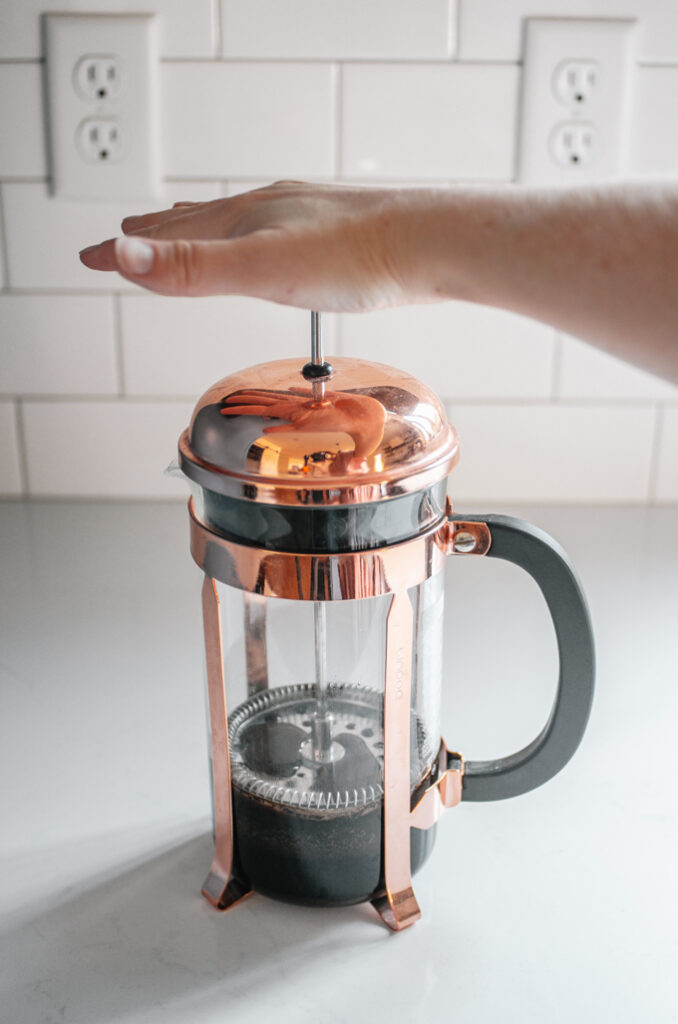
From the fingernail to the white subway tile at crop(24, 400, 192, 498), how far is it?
0.55 m

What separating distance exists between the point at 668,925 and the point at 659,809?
93 mm

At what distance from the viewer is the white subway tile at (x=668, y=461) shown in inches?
37.8

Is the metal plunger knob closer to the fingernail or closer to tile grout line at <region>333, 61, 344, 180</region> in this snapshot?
the fingernail

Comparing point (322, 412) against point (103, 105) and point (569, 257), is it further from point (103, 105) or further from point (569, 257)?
point (103, 105)

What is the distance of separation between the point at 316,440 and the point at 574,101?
58cm

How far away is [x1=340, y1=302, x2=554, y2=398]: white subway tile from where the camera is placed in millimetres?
924

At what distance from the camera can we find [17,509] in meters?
0.96

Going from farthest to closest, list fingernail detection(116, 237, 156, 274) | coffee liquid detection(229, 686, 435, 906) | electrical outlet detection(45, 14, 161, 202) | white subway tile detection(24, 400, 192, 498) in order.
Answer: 1. white subway tile detection(24, 400, 192, 498)
2. electrical outlet detection(45, 14, 161, 202)
3. coffee liquid detection(229, 686, 435, 906)
4. fingernail detection(116, 237, 156, 274)

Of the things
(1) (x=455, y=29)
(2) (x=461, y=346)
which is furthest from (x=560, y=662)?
(1) (x=455, y=29)

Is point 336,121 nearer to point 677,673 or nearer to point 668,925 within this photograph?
point 677,673

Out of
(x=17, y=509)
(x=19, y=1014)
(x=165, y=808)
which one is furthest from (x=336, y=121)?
(x=19, y=1014)

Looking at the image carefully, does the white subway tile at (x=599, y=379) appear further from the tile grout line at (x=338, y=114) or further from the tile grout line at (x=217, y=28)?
the tile grout line at (x=217, y=28)

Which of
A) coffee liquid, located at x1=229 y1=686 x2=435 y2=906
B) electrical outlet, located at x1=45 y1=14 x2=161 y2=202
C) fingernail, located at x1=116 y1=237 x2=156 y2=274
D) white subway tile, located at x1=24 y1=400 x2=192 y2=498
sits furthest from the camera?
white subway tile, located at x1=24 y1=400 x2=192 y2=498

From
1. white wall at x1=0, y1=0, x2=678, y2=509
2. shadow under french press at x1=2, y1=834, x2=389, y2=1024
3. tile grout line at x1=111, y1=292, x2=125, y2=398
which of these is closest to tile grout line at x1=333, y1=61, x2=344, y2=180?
white wall at x1=0, y1=0, x2=678, y2=509
